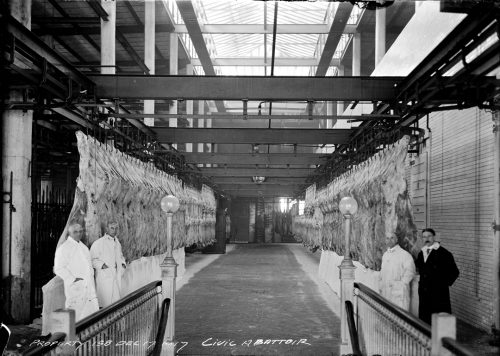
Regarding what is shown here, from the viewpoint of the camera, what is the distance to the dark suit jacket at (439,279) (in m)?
7.96

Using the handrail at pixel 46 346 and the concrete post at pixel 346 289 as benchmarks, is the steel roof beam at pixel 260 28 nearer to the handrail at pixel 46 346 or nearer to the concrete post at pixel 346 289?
the concrete post at pixel 346 289

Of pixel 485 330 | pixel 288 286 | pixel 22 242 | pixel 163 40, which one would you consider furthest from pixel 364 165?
pixel 163 40

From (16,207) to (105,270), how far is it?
2.36 m

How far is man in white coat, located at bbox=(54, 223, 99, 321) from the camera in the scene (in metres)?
7.19

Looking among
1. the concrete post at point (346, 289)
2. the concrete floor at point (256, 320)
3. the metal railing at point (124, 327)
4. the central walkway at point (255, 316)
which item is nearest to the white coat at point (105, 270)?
the metal railing at point (124, 327)

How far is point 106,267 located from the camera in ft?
26.5

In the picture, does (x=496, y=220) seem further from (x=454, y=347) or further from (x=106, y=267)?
(x=106, y=267)

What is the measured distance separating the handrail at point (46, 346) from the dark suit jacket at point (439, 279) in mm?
6006

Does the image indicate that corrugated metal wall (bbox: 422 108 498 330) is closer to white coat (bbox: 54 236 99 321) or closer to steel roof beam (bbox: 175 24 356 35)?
white coat (bbox: 54 236 99 321)

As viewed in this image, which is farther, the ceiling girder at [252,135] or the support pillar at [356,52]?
the support pillar at [356,52]

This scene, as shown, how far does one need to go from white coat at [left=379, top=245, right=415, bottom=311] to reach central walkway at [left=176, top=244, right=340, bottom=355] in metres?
1.24

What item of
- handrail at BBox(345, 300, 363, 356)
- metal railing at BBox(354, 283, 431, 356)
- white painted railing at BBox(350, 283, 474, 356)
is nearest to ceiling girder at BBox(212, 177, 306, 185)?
white painted railing at BBox(350, 283, 474, 356)

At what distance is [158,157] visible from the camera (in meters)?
13.9

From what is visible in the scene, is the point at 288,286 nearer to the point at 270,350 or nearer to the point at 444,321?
the point at 270,350
